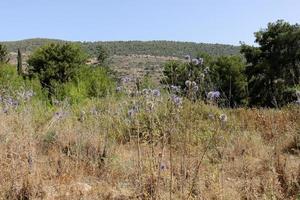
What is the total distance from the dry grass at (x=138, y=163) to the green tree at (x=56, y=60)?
32479mm

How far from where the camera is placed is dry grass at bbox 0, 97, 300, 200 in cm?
317

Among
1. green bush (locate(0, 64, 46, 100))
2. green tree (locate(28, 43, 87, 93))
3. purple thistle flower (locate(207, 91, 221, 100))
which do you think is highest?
purple thistle flower (locate(207, 91, 221, 100))

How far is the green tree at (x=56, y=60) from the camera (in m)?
37.3

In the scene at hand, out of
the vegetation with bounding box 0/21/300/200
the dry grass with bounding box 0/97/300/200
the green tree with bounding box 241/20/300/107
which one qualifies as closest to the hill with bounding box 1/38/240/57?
the green tree with bounding box 241/20/300/107

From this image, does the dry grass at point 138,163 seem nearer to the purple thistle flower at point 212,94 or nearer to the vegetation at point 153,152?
the vegetation at point 153,152

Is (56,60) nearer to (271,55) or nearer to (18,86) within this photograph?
(271,55)

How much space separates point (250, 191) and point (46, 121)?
3.21 m

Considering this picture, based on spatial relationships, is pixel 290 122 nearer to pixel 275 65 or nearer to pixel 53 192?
pixel 53 192

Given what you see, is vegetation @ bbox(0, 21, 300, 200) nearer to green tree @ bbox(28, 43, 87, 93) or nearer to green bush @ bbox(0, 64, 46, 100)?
green bush @ bbox(0, 64, 46, 100)

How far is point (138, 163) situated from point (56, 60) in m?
37.1

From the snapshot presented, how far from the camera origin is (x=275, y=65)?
31.8 metres

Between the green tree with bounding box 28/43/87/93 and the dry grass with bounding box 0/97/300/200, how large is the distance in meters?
32.5

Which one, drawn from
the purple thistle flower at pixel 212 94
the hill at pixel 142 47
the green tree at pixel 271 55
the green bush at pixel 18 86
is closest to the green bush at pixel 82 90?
the green bush at pixel 18 86

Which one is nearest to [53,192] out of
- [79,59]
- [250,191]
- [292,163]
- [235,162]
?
[250,191]
